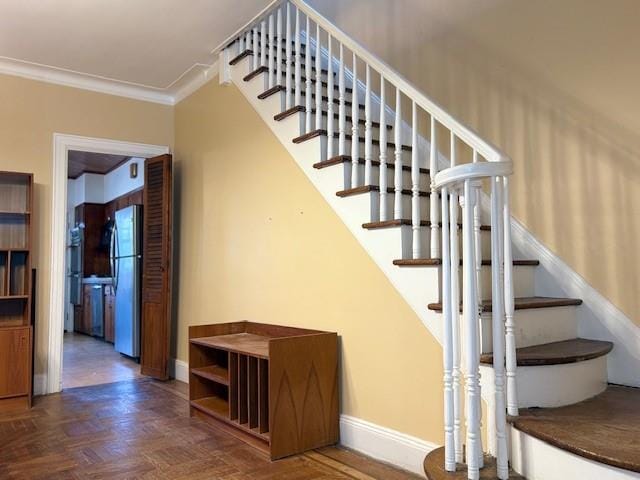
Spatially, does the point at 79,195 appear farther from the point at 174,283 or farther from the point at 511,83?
the point at 511,83

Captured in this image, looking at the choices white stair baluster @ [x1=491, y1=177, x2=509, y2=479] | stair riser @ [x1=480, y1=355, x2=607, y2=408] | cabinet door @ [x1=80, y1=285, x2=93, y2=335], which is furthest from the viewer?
cabinet door @ [x1=80, y1=285, x2=93, y2=335]

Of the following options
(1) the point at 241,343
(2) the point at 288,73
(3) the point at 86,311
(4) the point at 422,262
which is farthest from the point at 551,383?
(3) the point at 86,311

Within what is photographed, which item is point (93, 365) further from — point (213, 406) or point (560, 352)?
point (560, 352)

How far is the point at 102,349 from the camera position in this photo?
618cm

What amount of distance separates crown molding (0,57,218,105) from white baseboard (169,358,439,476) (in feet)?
10.0

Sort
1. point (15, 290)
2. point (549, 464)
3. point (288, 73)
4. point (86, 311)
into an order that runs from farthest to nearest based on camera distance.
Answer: point (86, 311), point (15, 290), point (288, 73), point (549, 464)

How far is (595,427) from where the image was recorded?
5.32 feet

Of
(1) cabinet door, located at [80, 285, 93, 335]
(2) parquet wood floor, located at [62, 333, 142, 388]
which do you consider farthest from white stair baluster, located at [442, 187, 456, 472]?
(1) cabinet door, located at [80, 285, 93, 335]

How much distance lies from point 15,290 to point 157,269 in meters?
1.10

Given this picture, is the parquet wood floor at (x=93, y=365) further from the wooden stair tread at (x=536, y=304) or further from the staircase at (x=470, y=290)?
the wooden stair tread at (x=536, y=304)

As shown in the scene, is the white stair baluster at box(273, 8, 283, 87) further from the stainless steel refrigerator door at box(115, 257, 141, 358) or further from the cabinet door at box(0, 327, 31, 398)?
the stainless steel refrigerator door at box(115, 257, 141, 358)

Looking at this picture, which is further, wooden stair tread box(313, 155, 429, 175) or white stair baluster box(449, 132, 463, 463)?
wooden stair tread box(313, 155, 429, 175)

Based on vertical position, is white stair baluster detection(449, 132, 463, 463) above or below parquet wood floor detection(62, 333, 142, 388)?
above

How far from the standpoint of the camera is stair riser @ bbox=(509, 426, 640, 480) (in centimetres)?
140
